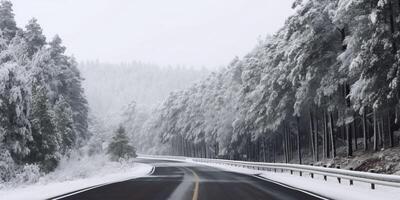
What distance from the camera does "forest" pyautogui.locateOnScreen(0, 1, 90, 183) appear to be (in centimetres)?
2797

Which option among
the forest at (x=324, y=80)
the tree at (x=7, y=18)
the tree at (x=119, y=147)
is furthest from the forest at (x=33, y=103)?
the forest at (x=324, y=80)

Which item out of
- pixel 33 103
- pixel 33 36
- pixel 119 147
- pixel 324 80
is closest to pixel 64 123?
pixel 33 36

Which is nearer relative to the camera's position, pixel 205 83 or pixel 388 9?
pixel 388 9

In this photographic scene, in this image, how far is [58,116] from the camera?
49.9 meters

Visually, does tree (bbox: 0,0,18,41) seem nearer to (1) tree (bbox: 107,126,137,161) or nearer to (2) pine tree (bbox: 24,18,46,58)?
→ (2) pine tree (bbox: 24,18,46,58)

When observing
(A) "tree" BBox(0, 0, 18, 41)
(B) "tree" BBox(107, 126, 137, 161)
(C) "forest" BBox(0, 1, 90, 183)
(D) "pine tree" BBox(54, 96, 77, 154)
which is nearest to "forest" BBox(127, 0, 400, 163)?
(B) "tree" BBox(107, 126, 137, 161)

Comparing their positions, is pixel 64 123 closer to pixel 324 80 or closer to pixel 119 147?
pixel 324 80

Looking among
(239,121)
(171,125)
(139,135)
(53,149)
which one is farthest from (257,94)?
(139,135)

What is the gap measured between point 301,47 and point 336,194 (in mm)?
18532

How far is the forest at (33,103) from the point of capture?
27969 millimetres

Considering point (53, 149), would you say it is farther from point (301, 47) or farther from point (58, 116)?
point (301, 47)

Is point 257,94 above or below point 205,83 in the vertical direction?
below

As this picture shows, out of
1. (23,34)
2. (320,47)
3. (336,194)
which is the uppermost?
(23,34)

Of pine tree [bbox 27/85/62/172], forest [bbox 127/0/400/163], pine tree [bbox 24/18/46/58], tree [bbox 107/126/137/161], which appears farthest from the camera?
tree [bbox 107/126/137/161]
